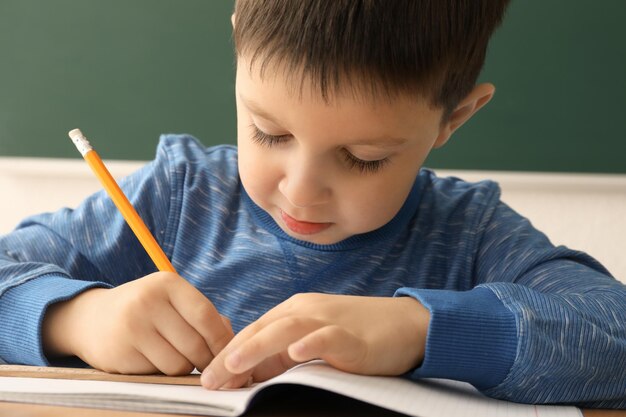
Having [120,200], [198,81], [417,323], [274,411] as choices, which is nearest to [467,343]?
[417,323]

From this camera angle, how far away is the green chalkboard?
1.81m

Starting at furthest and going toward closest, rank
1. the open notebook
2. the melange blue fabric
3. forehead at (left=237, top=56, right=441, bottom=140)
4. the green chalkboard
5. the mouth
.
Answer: the green chalkboard, the melange blue fabric, the mouth, forehead at (left=237, top=56, right=441, bottom=140), the open notebook

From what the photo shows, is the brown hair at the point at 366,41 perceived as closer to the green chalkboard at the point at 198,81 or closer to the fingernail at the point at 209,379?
the fingernail at the point at 209,379

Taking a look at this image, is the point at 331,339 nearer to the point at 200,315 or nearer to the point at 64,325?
the point at 200,315

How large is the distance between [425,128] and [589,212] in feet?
3.60

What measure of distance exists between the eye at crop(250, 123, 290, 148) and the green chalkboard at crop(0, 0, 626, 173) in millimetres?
1037

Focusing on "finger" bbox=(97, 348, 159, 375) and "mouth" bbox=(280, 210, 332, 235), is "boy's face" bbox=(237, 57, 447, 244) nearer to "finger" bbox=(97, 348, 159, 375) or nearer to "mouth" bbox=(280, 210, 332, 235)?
Result: "mouth" bbox=(280, 210, 332, 235)

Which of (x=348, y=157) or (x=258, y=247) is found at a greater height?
(x=348, y=157)

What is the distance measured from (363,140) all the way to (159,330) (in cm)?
26

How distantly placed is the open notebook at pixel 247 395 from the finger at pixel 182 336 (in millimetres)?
67

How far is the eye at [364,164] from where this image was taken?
2.83ft

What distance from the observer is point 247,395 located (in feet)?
1.99

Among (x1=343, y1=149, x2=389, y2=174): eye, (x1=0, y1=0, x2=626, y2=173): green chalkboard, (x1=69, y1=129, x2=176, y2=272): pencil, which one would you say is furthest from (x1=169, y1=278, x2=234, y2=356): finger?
(x1=0, y1=0, x2=626, y2=173): green chalkboard

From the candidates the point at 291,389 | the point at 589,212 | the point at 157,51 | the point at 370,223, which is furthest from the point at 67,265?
the point at 589,212
